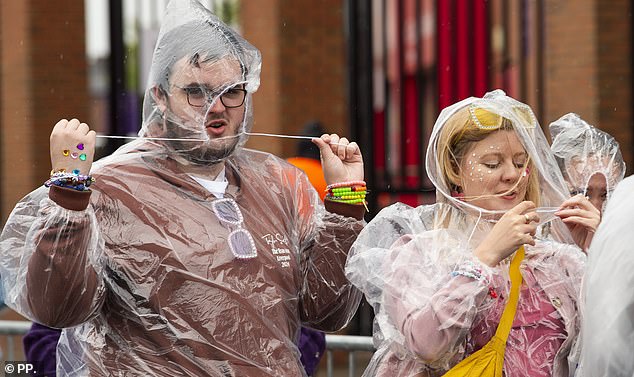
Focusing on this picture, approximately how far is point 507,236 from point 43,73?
7096 mm

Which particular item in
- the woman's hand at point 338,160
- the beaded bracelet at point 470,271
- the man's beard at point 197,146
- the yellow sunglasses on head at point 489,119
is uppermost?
the yellow sunglasses on head at point 489,119

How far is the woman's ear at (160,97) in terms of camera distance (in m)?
3.26

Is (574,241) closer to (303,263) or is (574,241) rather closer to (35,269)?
(303,263)

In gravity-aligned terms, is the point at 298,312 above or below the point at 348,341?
above

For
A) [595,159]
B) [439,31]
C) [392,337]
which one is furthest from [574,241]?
[439,31]

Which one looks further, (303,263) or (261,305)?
(303,263)

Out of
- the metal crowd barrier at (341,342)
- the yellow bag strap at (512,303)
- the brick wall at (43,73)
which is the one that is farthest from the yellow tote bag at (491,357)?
the brick wall at (43,73)

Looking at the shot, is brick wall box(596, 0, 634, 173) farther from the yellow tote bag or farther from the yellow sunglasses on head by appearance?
the yellow tote bag

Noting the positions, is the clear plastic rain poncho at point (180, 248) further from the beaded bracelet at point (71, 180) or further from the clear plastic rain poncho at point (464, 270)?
the clear plastic rain poncho at point (464, 270)

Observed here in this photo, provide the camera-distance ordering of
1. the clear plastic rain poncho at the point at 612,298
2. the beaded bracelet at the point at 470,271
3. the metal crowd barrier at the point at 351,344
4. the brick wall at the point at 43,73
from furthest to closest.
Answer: the brick wall at the point at 43,73 < the metal crowd barrier at the point at 351,344 < the beaded bracelet at the point at 470,271 < the clear plastic rain poncho at the point at 612,298

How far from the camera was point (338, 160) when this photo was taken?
348 cm

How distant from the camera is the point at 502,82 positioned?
795 centimetres

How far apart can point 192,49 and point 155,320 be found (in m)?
0.73

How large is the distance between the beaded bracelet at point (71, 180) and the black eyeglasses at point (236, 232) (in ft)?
1.29
